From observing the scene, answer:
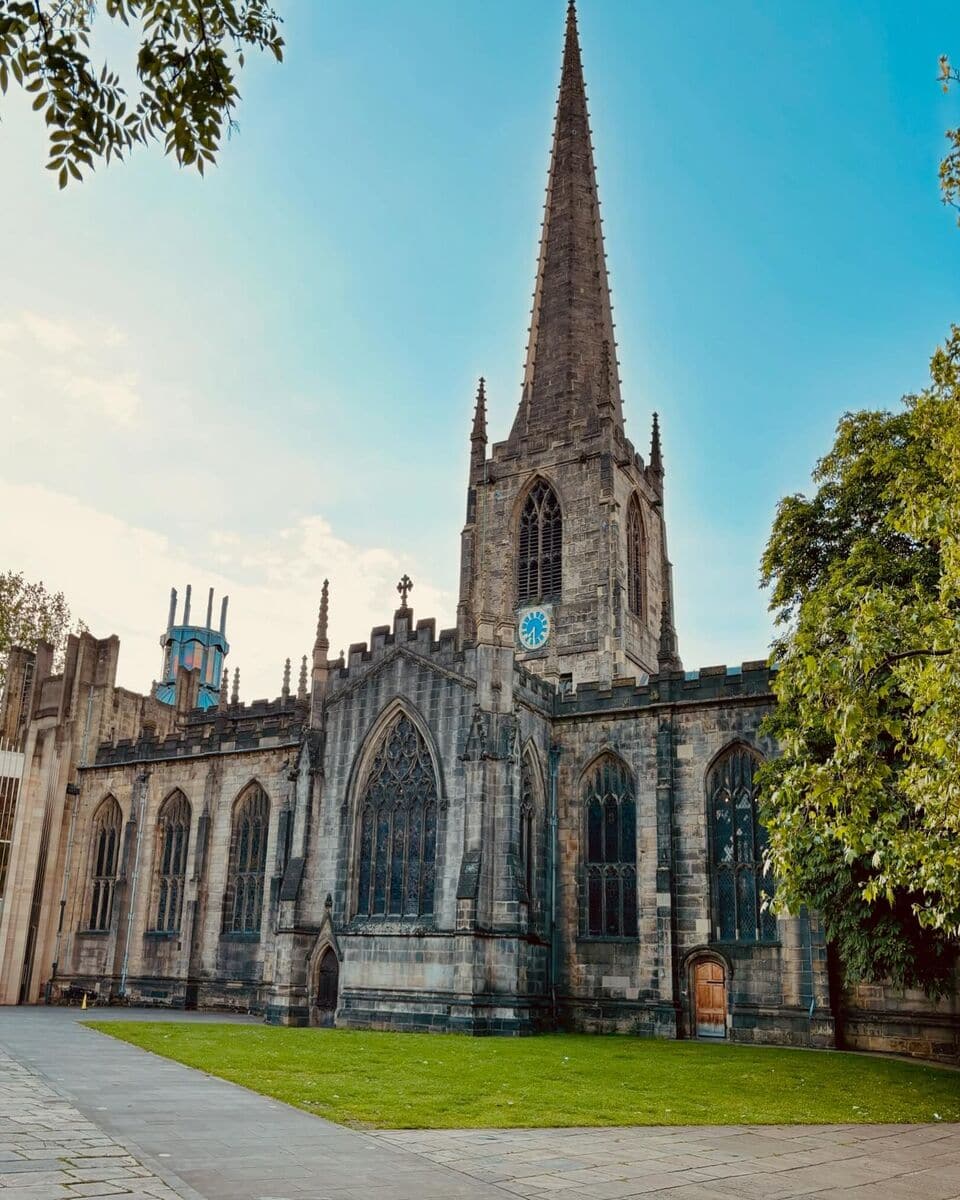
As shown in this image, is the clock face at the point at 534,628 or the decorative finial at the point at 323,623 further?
the clock face at the point at 534,628

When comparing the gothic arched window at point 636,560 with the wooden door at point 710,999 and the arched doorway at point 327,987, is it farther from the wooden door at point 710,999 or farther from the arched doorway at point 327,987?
the arched doorway at point 327,987

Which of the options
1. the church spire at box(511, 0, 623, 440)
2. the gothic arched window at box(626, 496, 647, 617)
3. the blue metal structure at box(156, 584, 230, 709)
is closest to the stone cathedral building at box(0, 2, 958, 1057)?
the gothic arched window at box(626, 496, 647, 617)

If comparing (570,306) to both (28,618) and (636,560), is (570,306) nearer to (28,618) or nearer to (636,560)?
(636,560)

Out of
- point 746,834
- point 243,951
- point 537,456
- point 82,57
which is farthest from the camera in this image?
point 537,456

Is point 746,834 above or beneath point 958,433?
beneath

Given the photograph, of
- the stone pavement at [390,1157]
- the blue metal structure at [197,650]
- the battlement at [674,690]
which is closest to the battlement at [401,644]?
the battlement at [674,690]

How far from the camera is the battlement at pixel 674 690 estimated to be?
2792 centimetres

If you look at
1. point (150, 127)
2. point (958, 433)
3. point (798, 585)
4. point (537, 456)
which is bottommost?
point (150, 127)

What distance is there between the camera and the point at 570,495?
1692 inches

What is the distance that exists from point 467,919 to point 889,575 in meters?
13.0

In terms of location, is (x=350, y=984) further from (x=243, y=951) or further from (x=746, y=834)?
(x=746, y=834)

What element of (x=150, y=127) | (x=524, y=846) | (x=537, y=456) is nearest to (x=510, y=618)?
(x=524, y=846)

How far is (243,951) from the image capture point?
33.2 m

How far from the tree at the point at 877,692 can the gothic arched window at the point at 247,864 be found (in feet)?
61.0
